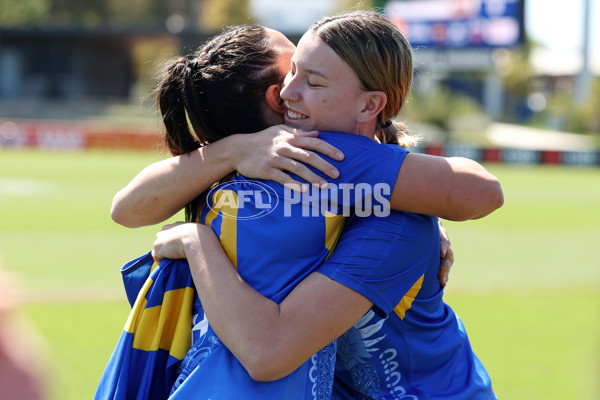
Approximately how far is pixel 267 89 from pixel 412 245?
0.64m

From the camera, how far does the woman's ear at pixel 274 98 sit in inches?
88.0

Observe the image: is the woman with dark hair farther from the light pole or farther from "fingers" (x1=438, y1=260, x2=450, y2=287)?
the light pole

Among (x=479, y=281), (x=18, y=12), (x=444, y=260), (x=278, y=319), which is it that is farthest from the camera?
(x=18, y=12)

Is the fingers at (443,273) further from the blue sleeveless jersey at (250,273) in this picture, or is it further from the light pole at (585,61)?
the light pole at (585,61)

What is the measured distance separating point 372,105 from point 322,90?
153 mm

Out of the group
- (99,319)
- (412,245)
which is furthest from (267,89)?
(99,319)

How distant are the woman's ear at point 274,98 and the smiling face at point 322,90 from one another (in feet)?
0.27

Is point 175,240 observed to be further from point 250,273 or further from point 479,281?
point 479,281

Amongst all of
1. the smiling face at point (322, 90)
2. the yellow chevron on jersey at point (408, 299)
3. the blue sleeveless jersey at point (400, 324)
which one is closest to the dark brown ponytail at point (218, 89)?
the smiling face at point (322, 90)

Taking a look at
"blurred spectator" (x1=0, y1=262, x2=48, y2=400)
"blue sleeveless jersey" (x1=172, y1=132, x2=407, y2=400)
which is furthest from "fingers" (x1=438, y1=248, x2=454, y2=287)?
"blurred spectator" (x1=0, y1=262, x2=48, y2=400)

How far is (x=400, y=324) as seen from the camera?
2.13 metres

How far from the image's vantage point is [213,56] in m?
2.25

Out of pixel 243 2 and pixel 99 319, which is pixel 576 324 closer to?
pixel 99 319

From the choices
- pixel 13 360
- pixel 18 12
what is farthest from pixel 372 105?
pixel 18 12
